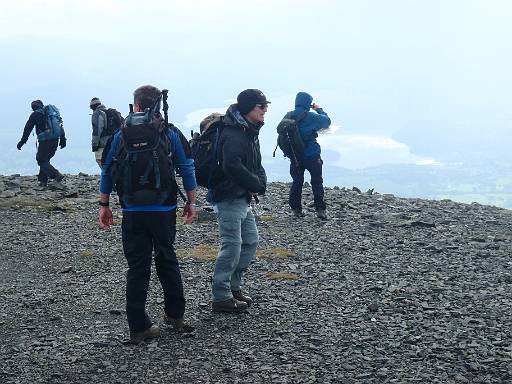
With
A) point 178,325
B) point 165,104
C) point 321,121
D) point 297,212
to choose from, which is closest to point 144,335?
point 178,325

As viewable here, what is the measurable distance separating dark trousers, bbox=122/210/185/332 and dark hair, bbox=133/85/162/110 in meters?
1.35

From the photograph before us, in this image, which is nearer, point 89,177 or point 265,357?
point 265,357

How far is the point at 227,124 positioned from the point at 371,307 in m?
3.58

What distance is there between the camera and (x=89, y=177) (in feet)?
94.5

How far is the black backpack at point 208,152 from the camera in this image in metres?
9.30

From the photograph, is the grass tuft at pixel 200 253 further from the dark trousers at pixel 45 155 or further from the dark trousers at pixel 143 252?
the dark trousers at pixel 45 155

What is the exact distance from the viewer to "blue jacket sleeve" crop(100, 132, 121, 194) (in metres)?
8.27

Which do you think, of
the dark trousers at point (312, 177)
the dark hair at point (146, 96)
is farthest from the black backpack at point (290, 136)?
the dark hair at point (146, 96)

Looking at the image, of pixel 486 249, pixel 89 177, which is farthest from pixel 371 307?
pixel 89 177

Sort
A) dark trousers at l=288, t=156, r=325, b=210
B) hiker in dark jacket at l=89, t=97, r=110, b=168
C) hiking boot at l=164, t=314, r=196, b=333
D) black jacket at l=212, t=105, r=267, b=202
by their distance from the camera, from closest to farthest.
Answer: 1. hiking boot at l=164, t=314, r=196, b=333
2. black jacket at l=212, t=105, r=267, b=202
3. dark trousers at l=288, t=156, r=325, b=210
4. hiker in dark jacket at l=89, t=97, r=110, b=168

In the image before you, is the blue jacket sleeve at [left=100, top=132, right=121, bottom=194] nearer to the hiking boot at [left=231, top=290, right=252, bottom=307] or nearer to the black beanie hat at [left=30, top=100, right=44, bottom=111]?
the hiking boot at [left=231, top=290, right=252, bottom=307]

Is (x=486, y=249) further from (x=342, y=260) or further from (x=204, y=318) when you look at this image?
(x=204, y=318)

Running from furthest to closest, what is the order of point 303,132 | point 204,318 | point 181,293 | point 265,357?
point 303,132, point 204,318, point 181,293, point 265,357

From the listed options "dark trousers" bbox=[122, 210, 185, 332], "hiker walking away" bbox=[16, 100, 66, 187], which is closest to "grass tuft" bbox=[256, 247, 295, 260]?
"dark trousers" bbox=[122, 210, 185, 332]
